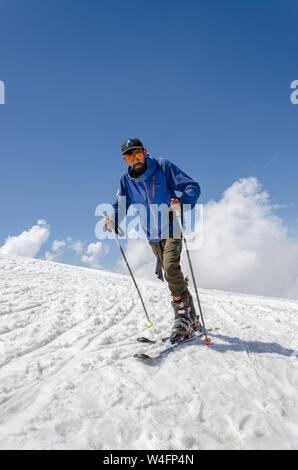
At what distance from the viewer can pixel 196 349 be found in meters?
4.12

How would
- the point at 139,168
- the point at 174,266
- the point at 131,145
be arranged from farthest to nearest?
the point at 139,168, the point at 131,145, the point at 174,266

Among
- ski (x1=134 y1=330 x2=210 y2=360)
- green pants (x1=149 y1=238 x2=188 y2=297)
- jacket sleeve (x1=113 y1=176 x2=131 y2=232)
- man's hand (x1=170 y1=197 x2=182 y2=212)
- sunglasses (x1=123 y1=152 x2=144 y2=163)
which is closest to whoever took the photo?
ski (x1=134 y1=330 x2=210 y2=360)

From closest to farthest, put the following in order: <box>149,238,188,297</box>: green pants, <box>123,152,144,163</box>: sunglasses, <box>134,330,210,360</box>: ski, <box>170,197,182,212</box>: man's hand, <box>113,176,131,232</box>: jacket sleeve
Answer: <box>134,330,210,360</box>: ski
<box>170,197,182,212</box>: man's hand
<box>149,238,188,297</box>: green pants
<box>123,152,144,163</box>: sunglasses
<box>113,176,131,232</box>: jacket sleeve

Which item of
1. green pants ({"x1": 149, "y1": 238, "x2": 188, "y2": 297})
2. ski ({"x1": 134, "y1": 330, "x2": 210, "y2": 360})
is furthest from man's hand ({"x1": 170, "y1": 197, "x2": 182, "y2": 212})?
ski ({"x1": 134, "y1": 330, "x2": 210, "y2": 360})

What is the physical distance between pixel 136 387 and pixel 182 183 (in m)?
3.50

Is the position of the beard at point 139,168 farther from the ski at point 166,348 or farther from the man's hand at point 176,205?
the ski at point 166,348

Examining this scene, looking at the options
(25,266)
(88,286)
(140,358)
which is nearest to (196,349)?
(140,358)

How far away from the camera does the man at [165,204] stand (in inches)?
183

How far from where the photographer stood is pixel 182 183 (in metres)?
4.78

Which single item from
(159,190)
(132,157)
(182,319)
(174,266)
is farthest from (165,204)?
(182,319)

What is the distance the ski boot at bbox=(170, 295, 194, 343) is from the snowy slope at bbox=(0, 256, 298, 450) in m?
0.32

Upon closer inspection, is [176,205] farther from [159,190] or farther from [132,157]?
[132,157]

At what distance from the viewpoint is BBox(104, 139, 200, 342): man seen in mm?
4648

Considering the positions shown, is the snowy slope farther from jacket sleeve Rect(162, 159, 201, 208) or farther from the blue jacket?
jacket sleeve Rect(162, 159, 201, 208)
